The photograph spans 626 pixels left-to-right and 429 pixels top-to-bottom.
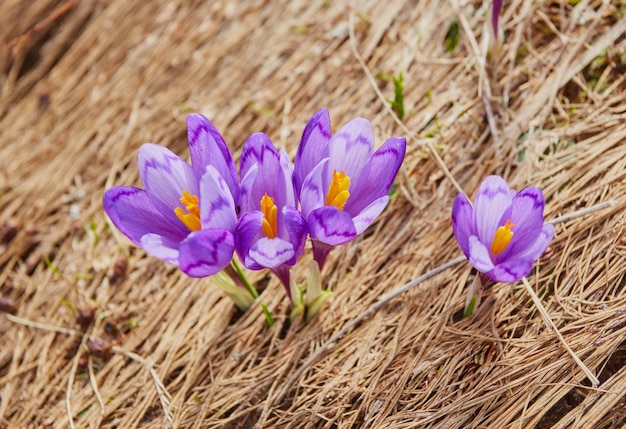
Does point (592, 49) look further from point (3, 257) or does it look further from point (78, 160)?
point (3, 257)

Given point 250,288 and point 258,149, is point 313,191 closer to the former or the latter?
point 258,149

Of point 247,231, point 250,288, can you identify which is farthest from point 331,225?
point 250,288

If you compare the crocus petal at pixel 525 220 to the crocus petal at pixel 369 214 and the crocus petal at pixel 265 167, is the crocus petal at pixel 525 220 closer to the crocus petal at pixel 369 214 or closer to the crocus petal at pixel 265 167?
the crocus petal at pixel 369 214

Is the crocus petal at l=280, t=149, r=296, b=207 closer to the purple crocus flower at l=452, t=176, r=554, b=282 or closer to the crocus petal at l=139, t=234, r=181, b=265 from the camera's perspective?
the crocus petal at l=139, t=234, r=181, b=265

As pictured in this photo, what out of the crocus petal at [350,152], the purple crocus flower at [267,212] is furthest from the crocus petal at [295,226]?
the crocus petal at [350,152]

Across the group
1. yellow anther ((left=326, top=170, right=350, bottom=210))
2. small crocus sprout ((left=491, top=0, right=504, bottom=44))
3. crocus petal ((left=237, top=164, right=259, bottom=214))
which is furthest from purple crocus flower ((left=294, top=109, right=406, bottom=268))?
small crocus sprout ((left=491, top=0, right=504, bottom=44))

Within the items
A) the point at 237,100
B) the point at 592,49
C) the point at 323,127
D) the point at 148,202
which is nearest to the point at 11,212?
the point at 237,100
